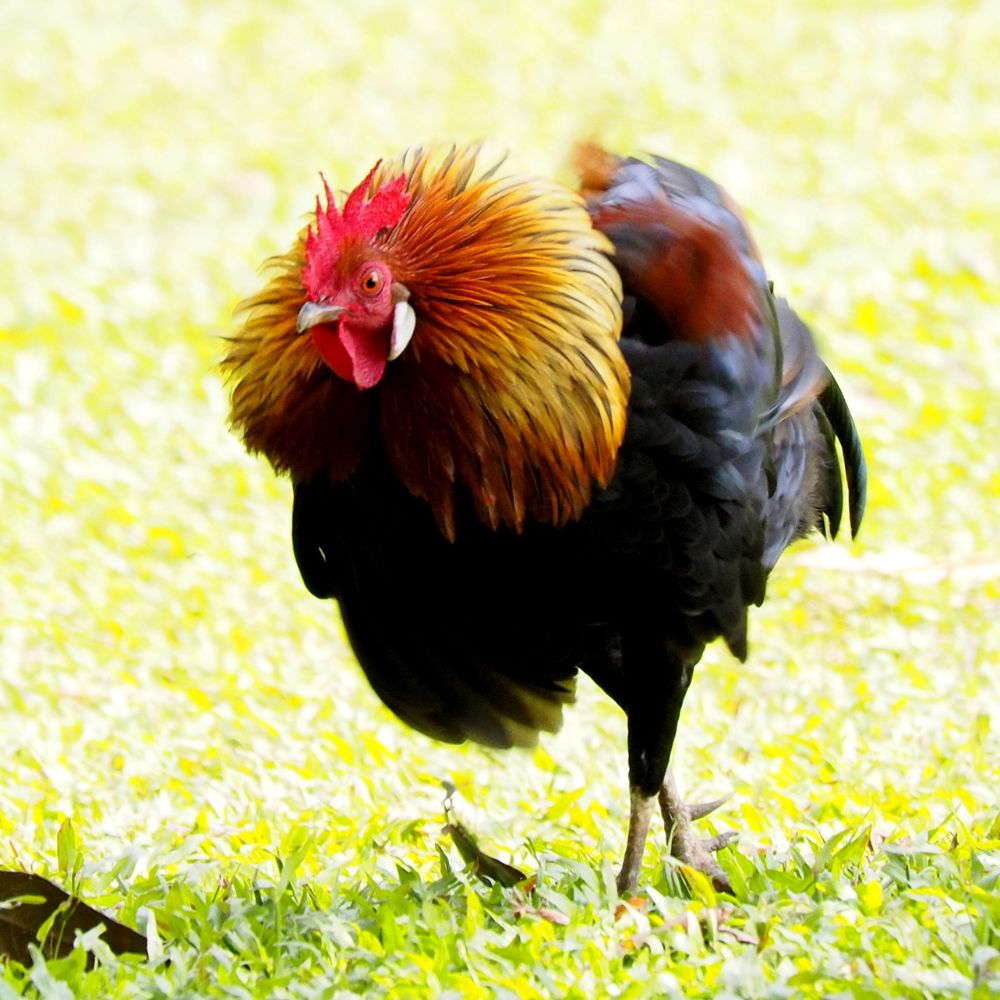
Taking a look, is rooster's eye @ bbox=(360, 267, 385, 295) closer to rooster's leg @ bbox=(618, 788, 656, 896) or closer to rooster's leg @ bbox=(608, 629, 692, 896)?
rooster's leg @ bbox=(608, 629, 692, 896)

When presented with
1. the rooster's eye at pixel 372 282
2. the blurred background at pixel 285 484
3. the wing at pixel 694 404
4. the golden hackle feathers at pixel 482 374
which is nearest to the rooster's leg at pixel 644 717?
the wing at pixel 694 404

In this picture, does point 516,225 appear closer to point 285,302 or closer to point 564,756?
point 285,302

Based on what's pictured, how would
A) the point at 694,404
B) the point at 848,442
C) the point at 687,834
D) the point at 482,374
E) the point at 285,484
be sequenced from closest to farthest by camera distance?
the point at 482,374
the point at 694,404
the point at 687,834
the point at 848,442
the point at 285,484

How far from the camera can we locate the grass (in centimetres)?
363

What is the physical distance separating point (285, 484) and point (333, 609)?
1.06 m

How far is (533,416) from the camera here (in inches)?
141

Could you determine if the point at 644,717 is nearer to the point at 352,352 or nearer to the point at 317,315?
the point at 352,352

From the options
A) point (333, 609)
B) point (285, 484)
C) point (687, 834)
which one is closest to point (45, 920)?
point (687, 834)

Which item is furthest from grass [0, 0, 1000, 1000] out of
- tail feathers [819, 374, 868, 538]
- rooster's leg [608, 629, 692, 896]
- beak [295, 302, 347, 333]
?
beak [295, 302, 347, 333]

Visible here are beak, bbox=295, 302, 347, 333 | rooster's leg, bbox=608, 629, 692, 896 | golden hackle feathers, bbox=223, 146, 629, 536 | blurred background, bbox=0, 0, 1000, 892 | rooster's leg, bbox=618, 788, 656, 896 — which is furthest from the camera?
blurred background, bbox=0, 0, 1000, 892

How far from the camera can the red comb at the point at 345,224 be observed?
354 cm

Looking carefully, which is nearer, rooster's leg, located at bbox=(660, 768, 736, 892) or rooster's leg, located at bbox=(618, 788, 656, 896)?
rooster's leg, located at bbox=(618, 788, 656, 896)

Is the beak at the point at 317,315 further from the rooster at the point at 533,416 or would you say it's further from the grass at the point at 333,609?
the grass at the point at 333,609

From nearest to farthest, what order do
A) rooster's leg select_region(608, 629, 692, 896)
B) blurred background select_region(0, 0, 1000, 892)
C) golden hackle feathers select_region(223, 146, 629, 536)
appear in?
1. golden hackle feathers select_region(223, 146, 629, 536)
2. rooster's leg select_region(608, 629, 692, 896)
3. blurred background select_region(0, 0, 1000, 892)
